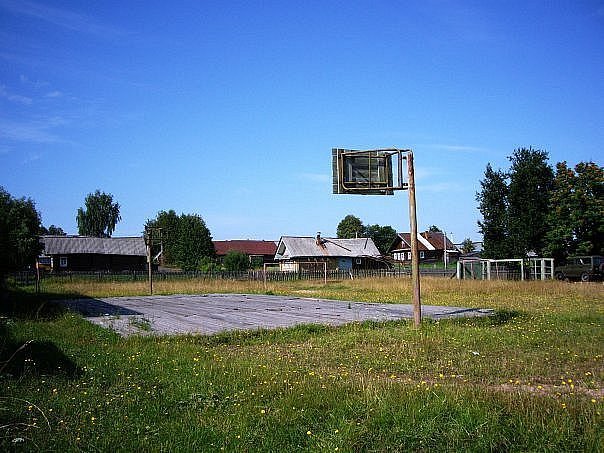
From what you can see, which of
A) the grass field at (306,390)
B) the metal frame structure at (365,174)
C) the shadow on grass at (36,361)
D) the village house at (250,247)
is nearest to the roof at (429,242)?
the village house at (250,247)

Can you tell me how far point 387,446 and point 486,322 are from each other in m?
9.41

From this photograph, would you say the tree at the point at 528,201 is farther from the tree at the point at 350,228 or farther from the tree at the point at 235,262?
the tree at the point at 350,228

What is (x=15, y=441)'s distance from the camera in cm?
422

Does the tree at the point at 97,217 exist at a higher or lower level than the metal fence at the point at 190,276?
higher

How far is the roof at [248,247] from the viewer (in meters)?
91.3

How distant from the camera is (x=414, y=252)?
1266 cm

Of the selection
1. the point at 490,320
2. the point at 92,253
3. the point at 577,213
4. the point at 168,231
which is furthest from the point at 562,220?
the point at 168,231

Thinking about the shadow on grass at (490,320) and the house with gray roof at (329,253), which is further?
the house with gray roof at (329,253)

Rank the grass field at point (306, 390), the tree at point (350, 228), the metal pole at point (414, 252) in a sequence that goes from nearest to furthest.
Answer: the grass field at point (306, 390), the metal pole at point (414, 252), the tree at point (350, 228)

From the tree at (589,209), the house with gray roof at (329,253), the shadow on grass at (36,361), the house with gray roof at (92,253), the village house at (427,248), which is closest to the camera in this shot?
the shadow on grass at (36,361)

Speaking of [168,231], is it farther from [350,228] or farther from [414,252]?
[414,252]

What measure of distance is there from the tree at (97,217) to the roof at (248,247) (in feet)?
57.1

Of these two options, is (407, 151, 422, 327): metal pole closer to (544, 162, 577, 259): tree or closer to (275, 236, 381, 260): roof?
(544, 162, 577, 259): tree

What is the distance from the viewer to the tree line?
41.7 m
